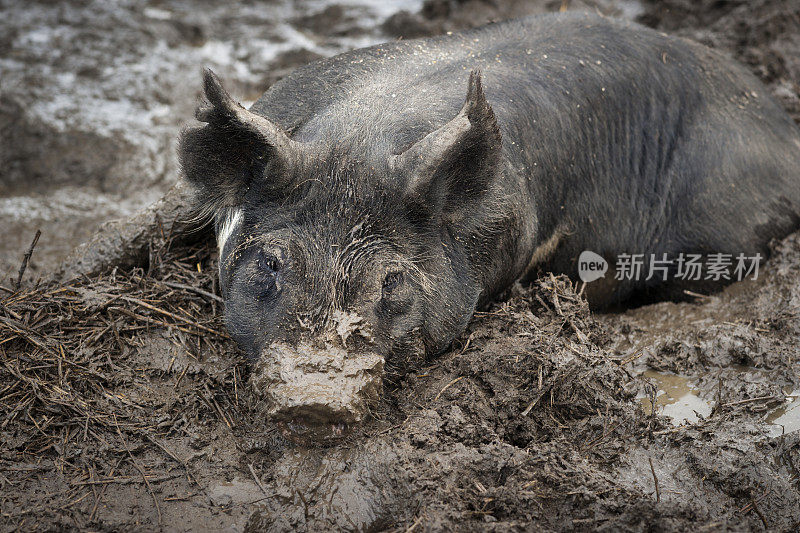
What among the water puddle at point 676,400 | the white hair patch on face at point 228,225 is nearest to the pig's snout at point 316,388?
the white hair patch on face at point 228,225

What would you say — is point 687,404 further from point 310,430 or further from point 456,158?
point 310,430

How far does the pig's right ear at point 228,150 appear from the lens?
378 centimetres

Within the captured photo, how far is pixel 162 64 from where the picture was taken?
28.3 ft

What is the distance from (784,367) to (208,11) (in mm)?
8312

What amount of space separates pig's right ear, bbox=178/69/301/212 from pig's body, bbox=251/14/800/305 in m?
0.44

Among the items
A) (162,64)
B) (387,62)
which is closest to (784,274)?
(387,62)

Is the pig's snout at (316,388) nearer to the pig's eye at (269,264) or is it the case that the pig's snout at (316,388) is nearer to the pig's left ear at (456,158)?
the pig's eye at (269,264)

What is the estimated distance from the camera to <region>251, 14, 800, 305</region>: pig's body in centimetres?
463

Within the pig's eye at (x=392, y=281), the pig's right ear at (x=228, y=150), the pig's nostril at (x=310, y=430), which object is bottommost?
the pig's nostril at (x=310, y=430)

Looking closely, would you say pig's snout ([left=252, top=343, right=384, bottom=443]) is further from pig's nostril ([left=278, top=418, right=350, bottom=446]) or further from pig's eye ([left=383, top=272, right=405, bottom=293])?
pig's eye ([left=383, top=272, right=405, bottom=293])

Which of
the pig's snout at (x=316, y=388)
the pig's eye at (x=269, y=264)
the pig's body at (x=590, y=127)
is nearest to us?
the pig's snout at (x=316, y=388)

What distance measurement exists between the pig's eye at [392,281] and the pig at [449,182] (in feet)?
0.10

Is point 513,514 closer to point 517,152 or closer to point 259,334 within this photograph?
point 259,334

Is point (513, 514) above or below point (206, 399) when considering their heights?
above
